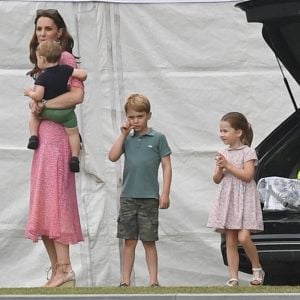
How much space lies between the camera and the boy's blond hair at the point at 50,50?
28.8 ft

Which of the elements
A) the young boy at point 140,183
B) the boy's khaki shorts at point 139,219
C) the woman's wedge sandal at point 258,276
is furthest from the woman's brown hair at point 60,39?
the woman's wedge sandal at point 258,276

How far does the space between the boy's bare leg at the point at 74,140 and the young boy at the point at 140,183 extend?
1.46 ft

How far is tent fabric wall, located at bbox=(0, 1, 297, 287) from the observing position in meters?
10.9

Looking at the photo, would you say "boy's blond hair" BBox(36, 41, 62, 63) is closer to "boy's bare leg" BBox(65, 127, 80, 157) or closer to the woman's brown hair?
the woman's brown hair

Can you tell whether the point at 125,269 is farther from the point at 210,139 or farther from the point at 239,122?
the point at 210,139

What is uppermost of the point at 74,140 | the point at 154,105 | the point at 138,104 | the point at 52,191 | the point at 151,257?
the point at 154,105

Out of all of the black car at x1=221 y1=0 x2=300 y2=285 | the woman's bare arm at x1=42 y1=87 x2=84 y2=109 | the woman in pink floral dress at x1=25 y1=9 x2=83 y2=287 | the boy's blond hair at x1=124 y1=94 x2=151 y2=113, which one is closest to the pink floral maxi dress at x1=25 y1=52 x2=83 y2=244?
the woman in pink floral dress at x1=25 y1=9 x2=83 y2=287

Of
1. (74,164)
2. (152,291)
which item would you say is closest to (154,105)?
(74,164)

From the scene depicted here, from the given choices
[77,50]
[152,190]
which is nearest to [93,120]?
[77,50]

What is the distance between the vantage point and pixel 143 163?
9.27 metres

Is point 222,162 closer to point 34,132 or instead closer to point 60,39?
point 34,132

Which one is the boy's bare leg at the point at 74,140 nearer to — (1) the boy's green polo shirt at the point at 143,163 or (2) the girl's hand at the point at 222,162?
(1) the boy's green polo shirt at the point at 143,163

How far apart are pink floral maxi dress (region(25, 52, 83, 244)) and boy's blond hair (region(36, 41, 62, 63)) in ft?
1.45

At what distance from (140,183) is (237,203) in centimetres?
72
